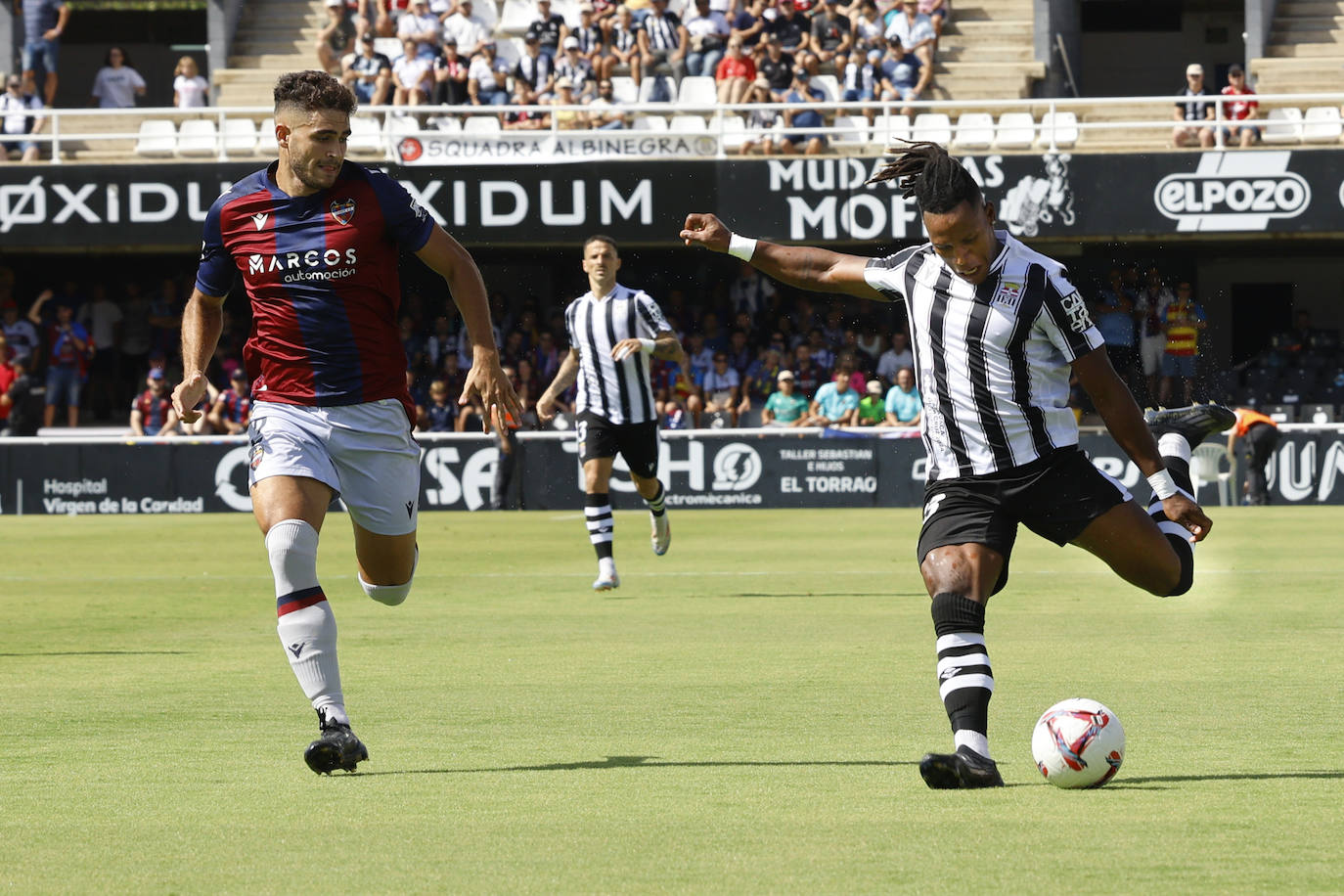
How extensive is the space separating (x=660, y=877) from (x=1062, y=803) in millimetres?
1483

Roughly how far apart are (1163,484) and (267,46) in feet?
91.3

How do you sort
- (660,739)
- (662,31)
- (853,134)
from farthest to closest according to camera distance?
(662,31) → (853,134) → (660,739)

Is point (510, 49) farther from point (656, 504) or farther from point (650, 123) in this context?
point (656, 504)

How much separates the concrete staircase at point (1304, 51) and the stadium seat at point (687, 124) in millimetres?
8669

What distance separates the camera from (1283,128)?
85.8ft

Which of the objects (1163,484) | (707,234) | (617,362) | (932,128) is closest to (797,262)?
(707,234)

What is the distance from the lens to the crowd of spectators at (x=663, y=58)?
27.3 meters

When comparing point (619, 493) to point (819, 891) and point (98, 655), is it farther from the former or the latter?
point (819, 891)

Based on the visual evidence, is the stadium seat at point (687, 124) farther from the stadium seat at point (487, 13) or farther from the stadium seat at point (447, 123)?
the stadium seat at point (487, 13)

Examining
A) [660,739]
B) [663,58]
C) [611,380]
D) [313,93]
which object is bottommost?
[660,739]

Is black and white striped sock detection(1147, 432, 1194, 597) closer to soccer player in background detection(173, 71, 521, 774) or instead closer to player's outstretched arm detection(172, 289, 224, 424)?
soccer player in background detection(173, 71, 521, 774)

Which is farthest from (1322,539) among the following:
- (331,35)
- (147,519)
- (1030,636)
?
(331,35)

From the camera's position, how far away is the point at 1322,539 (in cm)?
1762

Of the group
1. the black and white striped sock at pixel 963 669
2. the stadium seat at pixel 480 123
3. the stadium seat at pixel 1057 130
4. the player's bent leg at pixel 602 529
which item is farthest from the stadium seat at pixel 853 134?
the black and white striped sock at pixel 963 669
